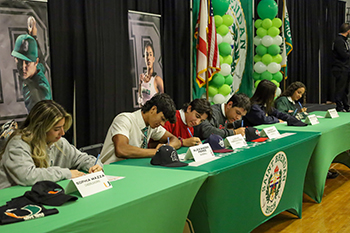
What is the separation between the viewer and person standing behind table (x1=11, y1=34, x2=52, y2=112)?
3211 mm

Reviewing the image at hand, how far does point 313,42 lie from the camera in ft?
30.1

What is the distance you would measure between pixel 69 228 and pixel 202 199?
0.83 meters

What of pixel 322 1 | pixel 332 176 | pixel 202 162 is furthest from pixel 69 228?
pixel 322 1

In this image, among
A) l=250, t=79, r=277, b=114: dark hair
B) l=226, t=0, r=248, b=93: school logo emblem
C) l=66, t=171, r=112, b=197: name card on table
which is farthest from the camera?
l=226, t=0, r=248, b=93: school logo emblem

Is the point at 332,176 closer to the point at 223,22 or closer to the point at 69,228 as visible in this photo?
the point at 223,22

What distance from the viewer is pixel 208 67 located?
17.3 ft

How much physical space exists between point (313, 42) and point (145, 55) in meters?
5.97

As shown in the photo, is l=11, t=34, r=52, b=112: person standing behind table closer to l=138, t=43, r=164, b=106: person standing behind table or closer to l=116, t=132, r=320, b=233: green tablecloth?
l=138, t=43, r=164, b=106: person standing behind table

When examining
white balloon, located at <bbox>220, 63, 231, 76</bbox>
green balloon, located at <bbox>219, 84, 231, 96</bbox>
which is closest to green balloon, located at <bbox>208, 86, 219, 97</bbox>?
green balloon, located at <bbox>219, 84, 231, 96</bbox>

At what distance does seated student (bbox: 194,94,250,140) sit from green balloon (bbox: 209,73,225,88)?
212 centimetres

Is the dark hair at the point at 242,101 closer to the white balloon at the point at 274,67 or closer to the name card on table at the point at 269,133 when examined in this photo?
the name card on table at the point at 269,133

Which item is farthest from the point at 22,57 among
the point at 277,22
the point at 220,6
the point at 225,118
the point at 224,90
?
the point at 277,22

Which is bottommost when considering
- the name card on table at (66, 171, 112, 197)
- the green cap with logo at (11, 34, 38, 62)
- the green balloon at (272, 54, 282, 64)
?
the name card on table at (66, 171, 112, 197)

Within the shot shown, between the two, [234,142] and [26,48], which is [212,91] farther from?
[234,142]
